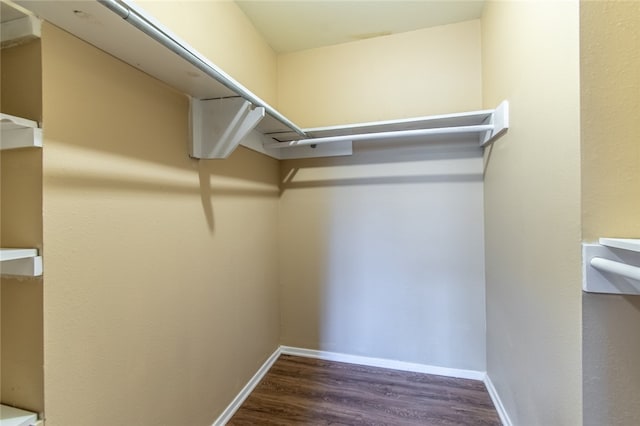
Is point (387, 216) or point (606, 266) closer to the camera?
point (606, 266)

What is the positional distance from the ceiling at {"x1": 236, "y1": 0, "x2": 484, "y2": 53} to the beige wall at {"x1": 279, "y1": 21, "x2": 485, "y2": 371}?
0.09m

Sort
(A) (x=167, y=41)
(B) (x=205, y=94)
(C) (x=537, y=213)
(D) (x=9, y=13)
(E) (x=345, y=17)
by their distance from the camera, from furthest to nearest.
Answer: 1. (E) (x=345, y=17)
2. (B) (x=205, y=94)
3. (C) (x=537, y=213)
4. (A) (x=167, y=41)
5. (D) (x=9, y=13)

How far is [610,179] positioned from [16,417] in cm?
171

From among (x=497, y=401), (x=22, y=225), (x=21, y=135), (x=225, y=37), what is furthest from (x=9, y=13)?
(x=497, y=401)

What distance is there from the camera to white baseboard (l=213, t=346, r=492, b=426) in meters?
1.62

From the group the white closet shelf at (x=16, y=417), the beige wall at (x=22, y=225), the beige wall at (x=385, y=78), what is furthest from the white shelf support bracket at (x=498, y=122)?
the white closet shelf at (x=16, y=417)

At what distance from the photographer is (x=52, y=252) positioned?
806 mm

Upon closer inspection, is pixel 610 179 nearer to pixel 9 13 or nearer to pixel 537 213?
pixel 537 213

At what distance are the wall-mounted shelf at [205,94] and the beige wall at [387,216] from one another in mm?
230

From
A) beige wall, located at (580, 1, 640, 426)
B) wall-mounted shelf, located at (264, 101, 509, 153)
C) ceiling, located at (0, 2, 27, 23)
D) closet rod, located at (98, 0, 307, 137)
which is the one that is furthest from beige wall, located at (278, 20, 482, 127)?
ceiling, located at (0, 2, 27, 23)

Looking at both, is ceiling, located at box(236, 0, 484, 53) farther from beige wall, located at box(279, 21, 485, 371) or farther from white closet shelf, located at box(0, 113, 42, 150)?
white closet shelf, located at box(0, 113, 42, 150)

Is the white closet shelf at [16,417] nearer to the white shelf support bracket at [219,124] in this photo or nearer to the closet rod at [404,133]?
the white shelf support bracket at [219,124]

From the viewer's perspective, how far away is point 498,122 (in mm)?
1474

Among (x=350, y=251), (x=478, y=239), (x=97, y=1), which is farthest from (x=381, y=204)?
(x=97, y=1)
